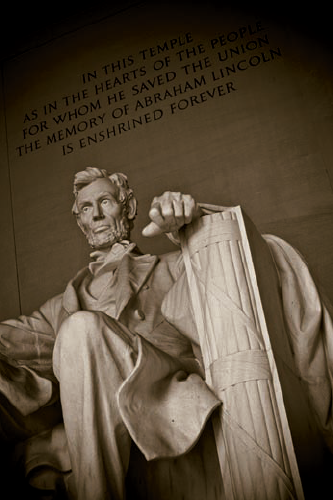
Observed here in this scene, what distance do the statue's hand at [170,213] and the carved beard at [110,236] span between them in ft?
3.42

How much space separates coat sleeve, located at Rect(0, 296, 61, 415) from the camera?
2.64m

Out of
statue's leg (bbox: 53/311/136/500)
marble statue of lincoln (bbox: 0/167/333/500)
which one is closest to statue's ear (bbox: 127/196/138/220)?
marble statue of lincoln (bbox: 0/167/333/500)

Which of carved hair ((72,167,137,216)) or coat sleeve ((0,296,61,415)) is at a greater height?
carved hair ((72,167,137,216))

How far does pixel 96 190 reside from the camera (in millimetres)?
3574

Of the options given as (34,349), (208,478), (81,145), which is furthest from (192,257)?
(81,145)

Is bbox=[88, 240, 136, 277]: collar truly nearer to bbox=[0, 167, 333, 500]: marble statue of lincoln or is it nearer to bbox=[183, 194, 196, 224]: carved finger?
bbox=[0, 167, 333, 500]: marble statue of lincoln

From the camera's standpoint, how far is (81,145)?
4.75m

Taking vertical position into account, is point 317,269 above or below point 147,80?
below

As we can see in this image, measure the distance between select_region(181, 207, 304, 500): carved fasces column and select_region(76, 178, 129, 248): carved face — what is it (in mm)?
1032

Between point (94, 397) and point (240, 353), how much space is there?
425 mm

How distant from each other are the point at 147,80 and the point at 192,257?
2.49 m

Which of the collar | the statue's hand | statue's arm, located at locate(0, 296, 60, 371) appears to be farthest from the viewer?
the collar

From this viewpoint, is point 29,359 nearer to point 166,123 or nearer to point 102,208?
point 102,208

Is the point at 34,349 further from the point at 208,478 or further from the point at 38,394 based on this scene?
the point at 208,478
